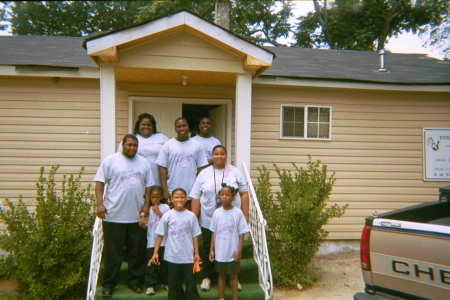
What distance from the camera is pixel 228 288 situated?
4301 mm

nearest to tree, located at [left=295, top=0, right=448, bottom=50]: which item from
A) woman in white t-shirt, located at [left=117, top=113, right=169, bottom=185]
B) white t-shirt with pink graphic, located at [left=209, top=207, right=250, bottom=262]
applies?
woman in white t-shirt, located at [left=117, top=113, right=169, bottom=185]

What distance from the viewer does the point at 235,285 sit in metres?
4.05

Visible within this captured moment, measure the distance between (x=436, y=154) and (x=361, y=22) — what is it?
515 inches

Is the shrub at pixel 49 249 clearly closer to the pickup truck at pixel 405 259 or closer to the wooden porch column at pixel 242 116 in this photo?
the wooden porch column at pixel 242 116

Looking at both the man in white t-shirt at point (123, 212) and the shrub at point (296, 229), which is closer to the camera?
the man in white t-shirt at point (123, 212)

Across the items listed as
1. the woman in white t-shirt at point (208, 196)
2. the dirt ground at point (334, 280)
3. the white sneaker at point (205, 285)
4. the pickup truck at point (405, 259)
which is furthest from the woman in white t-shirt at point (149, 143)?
the pickup truck at point (405, 259)

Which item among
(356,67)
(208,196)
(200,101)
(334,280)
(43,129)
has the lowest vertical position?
(334,280)

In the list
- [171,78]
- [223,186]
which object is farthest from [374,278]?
[171,78]

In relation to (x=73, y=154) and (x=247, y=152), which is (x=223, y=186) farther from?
(x=73, y=154)

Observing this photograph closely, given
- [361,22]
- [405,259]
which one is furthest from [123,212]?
[361,22]

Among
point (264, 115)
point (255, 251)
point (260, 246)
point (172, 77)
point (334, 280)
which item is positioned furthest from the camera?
point (264, 115)

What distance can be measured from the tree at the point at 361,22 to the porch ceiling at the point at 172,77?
539 inches

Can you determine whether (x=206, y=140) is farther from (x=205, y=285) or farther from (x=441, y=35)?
(x=441, y=35)

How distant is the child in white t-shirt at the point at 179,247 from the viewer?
388 centimetres
